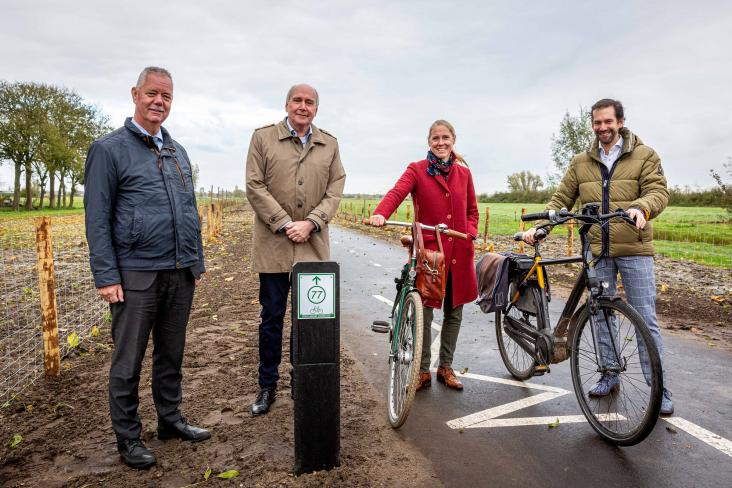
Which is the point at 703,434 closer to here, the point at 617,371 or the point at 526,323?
the point at 617,371

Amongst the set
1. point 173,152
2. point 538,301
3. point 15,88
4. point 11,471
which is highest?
point 15,88

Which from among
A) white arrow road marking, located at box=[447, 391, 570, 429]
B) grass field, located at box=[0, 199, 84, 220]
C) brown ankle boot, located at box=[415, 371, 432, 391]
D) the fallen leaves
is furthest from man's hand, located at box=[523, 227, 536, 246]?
grass field, located at box=[0, 199, 84, 220]

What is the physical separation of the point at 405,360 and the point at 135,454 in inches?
71.1

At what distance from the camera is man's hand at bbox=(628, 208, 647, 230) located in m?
3.28

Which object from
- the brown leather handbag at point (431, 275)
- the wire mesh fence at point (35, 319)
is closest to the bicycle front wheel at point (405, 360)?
the brown leather handbag at point (431, 275)

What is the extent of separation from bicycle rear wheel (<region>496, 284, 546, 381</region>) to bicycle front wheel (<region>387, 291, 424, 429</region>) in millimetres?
1164

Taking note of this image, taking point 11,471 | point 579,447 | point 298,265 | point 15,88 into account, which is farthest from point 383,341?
point 15,88

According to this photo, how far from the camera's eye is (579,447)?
3.32 meters

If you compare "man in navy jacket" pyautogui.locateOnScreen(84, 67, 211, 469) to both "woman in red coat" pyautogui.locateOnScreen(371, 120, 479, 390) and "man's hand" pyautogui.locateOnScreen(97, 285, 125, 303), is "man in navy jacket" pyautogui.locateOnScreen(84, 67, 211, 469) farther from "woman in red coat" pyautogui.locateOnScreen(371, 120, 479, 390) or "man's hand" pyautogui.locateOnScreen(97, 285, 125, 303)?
"woman in red coat" pyautogui.locateOnScreen(371, 120, 479, 390)

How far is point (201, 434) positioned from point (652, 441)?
3.06 m

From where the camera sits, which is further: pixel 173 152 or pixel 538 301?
pixel 538 301

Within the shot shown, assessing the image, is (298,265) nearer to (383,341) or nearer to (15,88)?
(383,341)

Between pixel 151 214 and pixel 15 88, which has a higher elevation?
pixel 15 88

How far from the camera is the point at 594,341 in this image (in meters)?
3.55
